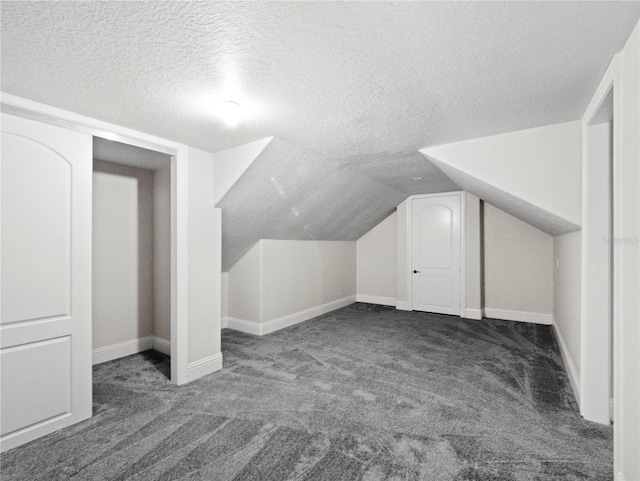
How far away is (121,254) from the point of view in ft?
12.0

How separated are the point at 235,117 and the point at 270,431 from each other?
2.17 metres

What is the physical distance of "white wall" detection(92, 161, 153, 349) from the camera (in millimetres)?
3457

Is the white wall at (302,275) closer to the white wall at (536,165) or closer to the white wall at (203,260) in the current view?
the white wall at (203,260)

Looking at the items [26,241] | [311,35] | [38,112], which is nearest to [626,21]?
[311,35]

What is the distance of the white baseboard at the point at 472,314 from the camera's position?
5.29 meters

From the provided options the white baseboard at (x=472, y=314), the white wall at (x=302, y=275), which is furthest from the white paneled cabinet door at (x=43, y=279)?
the white baseboard at (x=472, y=314)

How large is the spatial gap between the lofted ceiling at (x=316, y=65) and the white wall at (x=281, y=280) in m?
1.86

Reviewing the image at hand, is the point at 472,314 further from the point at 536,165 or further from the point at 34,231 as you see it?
the point at 34,231

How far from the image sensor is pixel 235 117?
229 cm

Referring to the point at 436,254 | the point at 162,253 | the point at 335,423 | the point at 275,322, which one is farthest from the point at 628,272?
the point at 436,254

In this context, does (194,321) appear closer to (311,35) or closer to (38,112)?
(38,112)

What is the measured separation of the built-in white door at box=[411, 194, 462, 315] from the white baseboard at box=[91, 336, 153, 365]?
14.3ft

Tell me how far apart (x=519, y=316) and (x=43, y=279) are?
5.96 metres

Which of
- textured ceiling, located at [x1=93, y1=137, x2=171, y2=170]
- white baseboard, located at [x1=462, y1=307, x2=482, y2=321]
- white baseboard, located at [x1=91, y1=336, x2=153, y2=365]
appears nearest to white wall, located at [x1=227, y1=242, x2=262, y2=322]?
white baseboard, located at [x1=91, y1=336, x2=153, y2=365]
